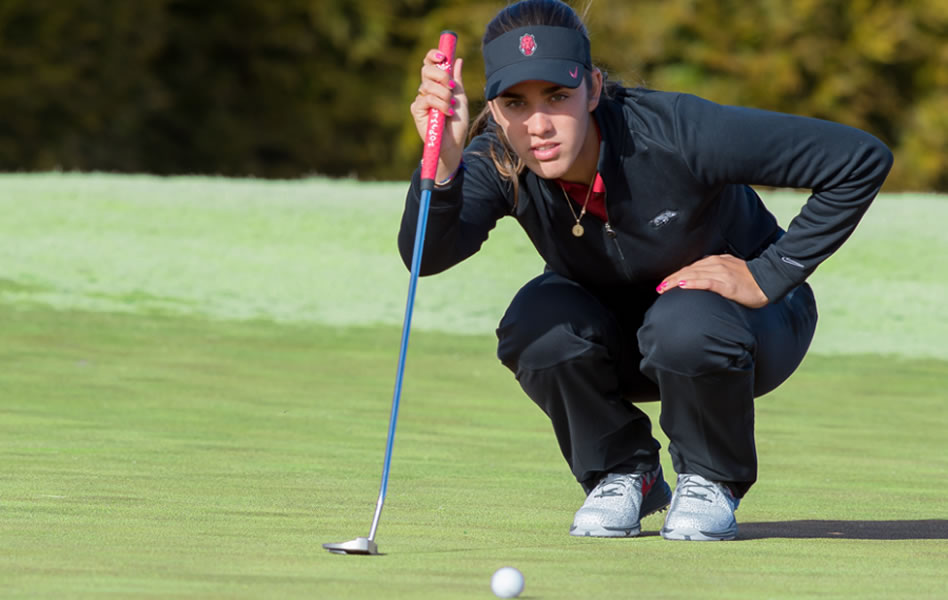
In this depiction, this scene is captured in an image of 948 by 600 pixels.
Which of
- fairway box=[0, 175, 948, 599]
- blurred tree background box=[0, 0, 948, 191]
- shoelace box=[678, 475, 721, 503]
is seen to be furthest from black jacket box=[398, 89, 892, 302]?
blurred tree background box=[0, 0, 948, 191]

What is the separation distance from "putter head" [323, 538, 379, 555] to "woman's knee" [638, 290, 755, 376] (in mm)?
844

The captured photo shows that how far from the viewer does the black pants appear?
12.4 feet

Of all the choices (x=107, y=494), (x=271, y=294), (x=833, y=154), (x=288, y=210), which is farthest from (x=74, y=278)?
(x=833, y=154)

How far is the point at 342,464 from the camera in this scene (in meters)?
5.04

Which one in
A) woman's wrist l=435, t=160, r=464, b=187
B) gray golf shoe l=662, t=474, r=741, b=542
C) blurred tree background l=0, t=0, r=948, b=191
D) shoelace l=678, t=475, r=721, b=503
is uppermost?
blurred tree background l=0, t=0, r=948, b=191

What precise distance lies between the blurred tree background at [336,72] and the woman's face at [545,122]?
20.6 metres

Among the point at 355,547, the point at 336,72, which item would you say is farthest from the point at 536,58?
the point at 336,72

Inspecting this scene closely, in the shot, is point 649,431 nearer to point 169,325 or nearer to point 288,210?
point 169,325

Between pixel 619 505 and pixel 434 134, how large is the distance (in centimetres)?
93

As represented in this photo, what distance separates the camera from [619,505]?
388 centimetres

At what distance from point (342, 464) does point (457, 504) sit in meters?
0.88

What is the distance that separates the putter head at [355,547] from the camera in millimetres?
3283

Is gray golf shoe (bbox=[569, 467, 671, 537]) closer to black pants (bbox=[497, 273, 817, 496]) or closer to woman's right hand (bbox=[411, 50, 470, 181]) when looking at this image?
black pants (bbox=[497, 273, 817, 496])

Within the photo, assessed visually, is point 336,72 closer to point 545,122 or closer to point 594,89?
point 594,89
